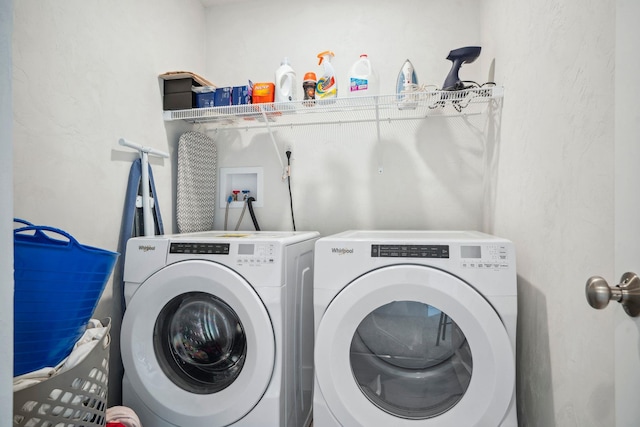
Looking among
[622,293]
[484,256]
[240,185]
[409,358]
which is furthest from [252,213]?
[622,293]

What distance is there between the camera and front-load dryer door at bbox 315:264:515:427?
107 centimetres

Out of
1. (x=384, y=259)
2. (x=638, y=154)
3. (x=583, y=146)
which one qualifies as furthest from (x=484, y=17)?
(x=638, y=154)

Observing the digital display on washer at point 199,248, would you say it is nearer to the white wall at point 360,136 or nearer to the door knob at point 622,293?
the white wall at point 360,136

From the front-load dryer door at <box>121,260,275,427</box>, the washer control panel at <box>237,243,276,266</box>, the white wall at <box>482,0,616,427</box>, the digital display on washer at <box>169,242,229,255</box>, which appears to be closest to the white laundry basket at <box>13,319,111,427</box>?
the front-load dryer door at <box>121,260,275,427</box>

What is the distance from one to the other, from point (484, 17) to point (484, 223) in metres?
1.13

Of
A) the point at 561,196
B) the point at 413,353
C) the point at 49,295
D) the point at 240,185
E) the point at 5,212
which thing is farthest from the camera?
the point at 240,185

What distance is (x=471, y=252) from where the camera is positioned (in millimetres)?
1140

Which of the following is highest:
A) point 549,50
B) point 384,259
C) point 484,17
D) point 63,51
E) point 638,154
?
point 484,17

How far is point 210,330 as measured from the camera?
1361 millimetres

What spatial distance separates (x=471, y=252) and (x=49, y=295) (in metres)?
1.27

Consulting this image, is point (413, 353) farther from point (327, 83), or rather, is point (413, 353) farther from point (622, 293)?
point (327, 83)

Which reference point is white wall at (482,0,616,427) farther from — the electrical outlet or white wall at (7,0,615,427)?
the electrical outlet

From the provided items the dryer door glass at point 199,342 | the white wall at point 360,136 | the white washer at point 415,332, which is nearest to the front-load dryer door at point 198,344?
the dryer door glass at point 199,342

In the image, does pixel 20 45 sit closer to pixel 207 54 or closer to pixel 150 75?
pixel 150 75
